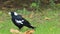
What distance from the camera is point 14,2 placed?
12.6 metres

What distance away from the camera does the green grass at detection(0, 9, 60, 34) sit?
8.53 meters

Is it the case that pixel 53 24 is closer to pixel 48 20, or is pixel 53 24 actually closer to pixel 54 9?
pixel 48 20

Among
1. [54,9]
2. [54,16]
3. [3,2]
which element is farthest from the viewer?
[3,2]

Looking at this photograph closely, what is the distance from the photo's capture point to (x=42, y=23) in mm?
9648

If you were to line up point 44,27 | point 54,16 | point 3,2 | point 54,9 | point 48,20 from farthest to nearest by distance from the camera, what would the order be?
point 3,2 < point 54,9 < point 54,16 < point 48,20 < point 44,27

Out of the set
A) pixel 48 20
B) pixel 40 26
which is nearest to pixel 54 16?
pixel 48 20

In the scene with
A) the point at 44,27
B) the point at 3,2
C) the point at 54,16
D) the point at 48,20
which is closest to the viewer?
the point at 44,27

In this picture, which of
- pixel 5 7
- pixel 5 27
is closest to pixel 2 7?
pixel 5 7

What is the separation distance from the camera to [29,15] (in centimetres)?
1100

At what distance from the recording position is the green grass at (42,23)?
8531 millimetres

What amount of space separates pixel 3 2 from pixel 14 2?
53cm

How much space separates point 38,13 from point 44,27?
2420mm

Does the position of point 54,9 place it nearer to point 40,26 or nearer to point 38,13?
point 38,13

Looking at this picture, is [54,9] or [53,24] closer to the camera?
[53,24]
